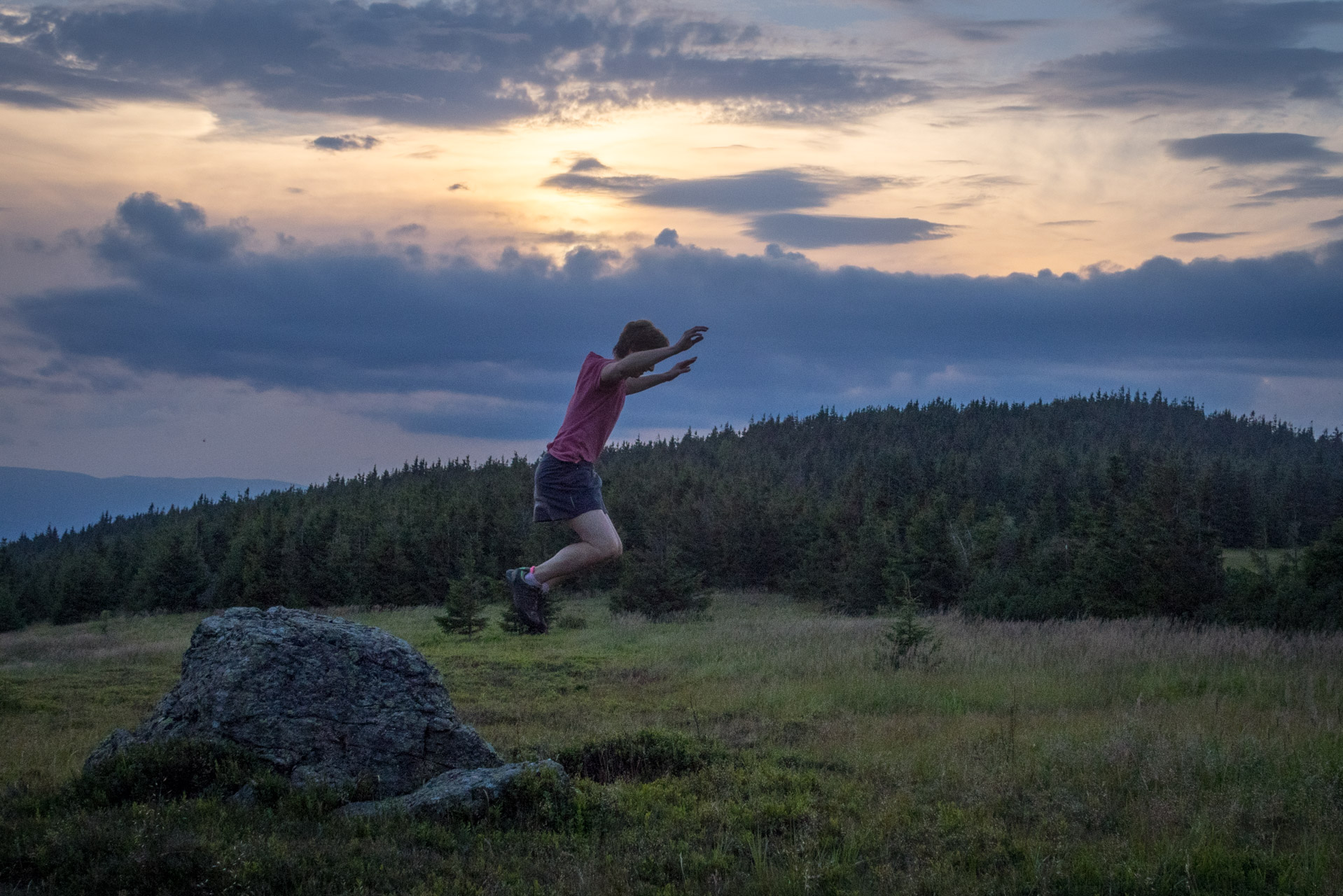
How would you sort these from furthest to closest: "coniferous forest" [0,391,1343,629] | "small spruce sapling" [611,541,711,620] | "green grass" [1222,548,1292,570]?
"green grass" [1222,548,1292,570] < "small spruce sapling" [611,541,711,620] < "coniferous forest" [0,391,1343,629]

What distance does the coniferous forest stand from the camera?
94.9 feet

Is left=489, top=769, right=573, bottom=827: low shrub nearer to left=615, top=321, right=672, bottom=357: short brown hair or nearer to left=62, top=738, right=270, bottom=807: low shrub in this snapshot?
left=62, top=738, right=270, bottom=807: low shrub

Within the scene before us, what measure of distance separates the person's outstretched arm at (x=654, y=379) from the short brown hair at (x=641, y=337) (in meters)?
0.20

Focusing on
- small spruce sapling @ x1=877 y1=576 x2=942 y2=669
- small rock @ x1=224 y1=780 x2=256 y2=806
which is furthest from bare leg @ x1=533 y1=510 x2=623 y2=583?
small spruce sapling @ x1=877 y1=576 x2=942 y2=669

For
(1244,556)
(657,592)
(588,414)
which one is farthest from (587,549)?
(1244,556)

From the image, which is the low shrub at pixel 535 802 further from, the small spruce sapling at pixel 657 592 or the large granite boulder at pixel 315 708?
the small spruce sapling at pixel 657 592

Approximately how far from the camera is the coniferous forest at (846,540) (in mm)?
28938

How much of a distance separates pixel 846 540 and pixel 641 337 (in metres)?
49.9

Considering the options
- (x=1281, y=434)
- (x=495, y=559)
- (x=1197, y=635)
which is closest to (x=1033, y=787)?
(x=1197, y=635)

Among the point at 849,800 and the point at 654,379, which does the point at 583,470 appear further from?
the point at 849,800

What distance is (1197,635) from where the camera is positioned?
18.4 meters

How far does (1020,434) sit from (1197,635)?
149m

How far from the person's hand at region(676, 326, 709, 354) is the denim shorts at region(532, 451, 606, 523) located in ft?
4.14

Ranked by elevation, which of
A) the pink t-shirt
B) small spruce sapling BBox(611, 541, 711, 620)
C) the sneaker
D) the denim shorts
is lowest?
small spruce sapling BBox(611, 541, 711, 620)
